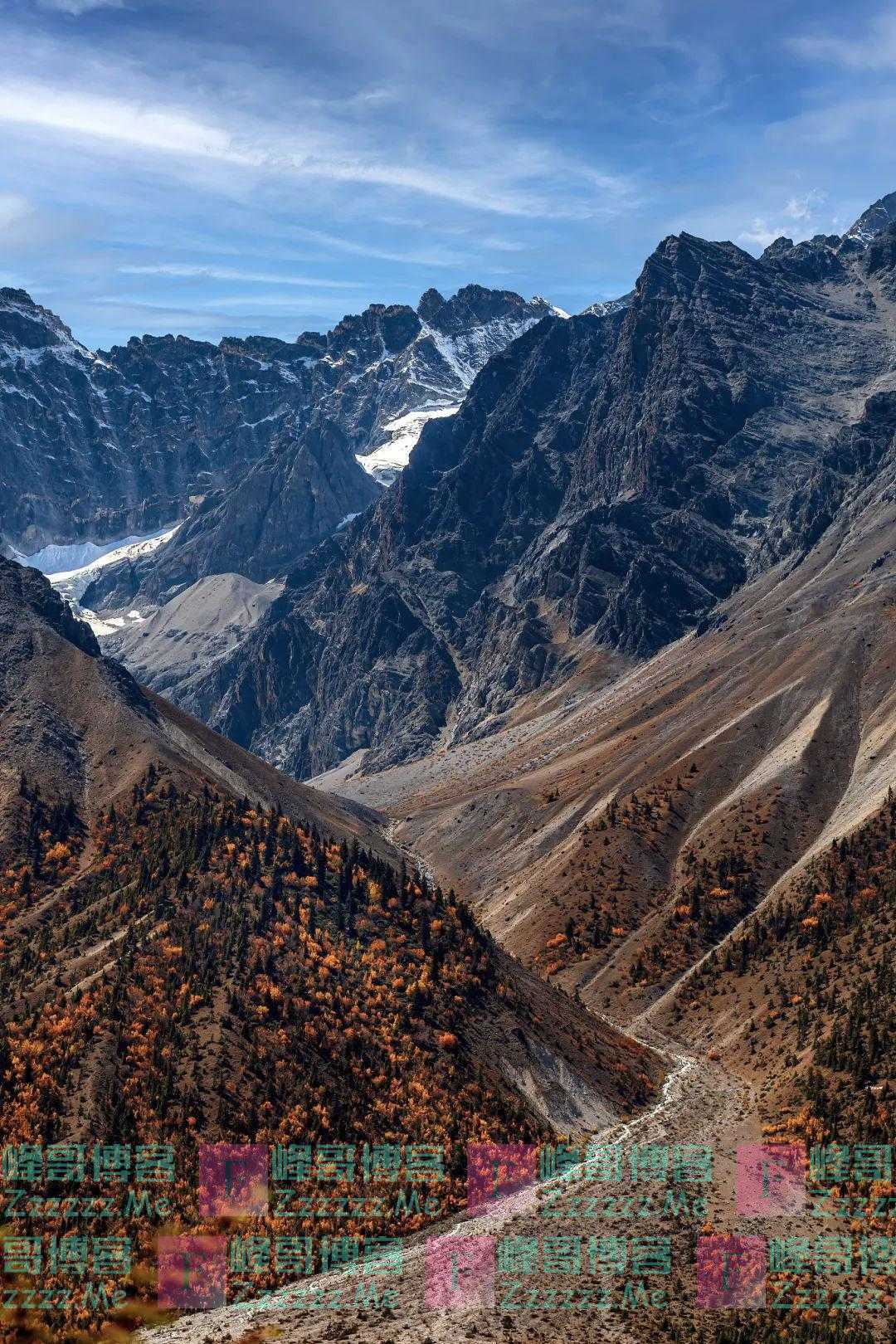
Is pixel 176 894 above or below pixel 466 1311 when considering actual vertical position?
above

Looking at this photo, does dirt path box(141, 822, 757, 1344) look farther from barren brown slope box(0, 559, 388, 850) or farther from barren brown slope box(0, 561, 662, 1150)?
barren brown slope box(0, 559, 388, 850)

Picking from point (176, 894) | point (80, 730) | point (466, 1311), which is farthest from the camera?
point (80, 730)

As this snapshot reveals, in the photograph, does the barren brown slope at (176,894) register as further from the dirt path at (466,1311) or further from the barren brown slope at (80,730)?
the dirt path at (466,1311)

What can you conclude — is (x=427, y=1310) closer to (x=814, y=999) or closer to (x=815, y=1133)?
(x=815, y=1133)

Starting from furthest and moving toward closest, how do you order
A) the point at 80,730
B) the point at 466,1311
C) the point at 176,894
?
1. the point at 80,730
2. the point at 176,894
3. the point at 466,1311

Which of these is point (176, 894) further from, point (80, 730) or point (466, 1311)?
point (466, 1311)

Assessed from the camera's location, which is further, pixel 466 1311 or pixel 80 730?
pixel 80 730

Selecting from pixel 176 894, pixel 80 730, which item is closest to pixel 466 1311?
pixel 176 894

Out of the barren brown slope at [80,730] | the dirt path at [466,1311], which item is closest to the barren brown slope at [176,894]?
the barren brown slope at [80,730]

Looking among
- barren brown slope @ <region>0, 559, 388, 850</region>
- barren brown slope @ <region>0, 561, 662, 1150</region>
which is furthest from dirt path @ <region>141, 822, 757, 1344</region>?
barren brown slope @ <region>0, 559, 388, 850</region>

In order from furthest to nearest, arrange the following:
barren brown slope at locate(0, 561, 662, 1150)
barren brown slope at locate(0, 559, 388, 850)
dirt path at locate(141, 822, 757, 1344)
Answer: barren brown slope at locate(0, 559, 388, 850), barren brown slope at locate(0, 561, 662, 1150), dirt path at locate(141, 822, 757, 1344)

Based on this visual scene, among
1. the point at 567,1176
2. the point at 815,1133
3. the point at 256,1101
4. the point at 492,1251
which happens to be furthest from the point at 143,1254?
the point at 815,1133
